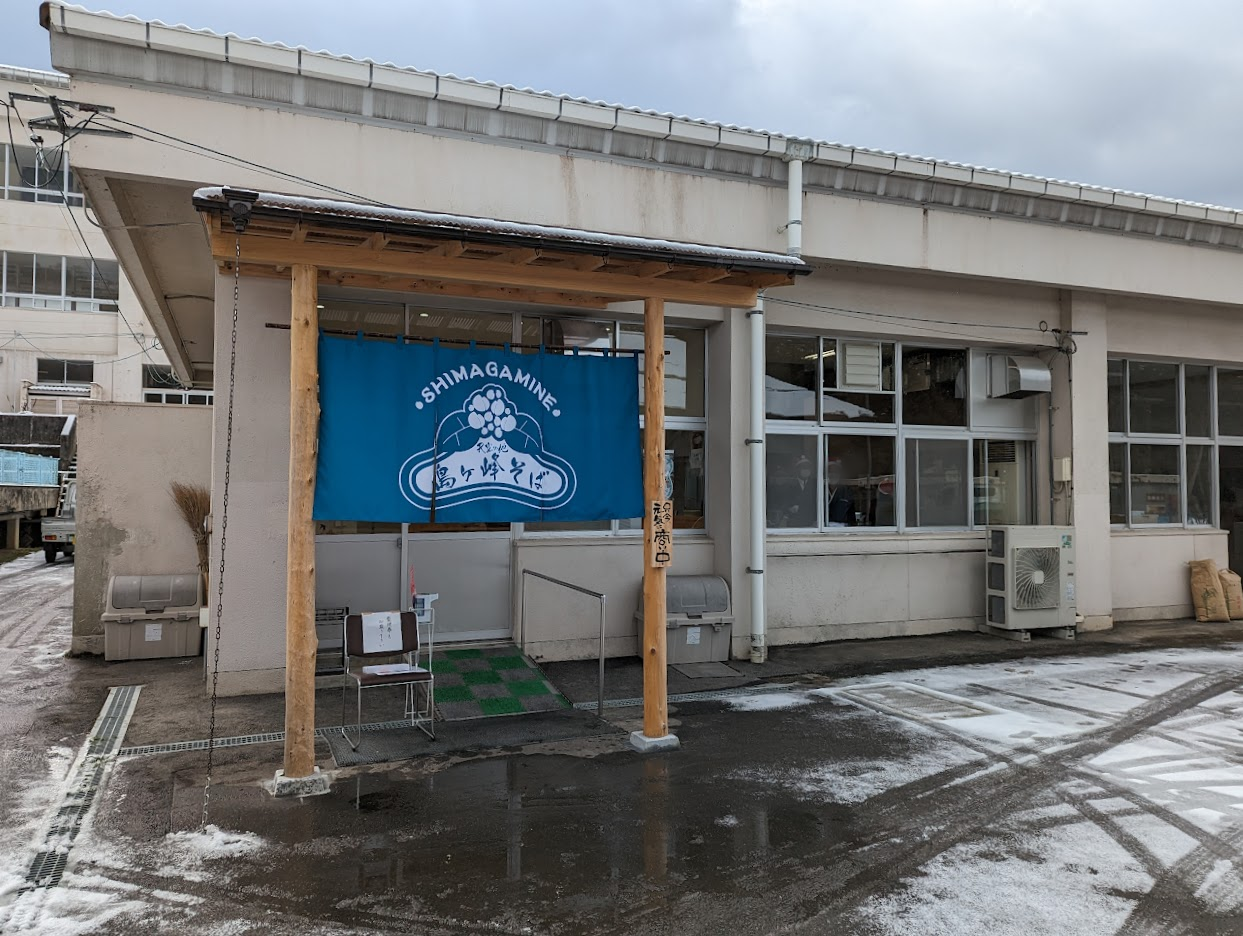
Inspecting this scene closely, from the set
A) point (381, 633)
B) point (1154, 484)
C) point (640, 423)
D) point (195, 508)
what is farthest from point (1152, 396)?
point (195, 508)

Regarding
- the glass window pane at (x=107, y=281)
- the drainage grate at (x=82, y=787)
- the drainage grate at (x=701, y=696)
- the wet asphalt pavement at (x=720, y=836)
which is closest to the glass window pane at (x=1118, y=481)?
the wet asphalt pavement at (x=720, y=836)

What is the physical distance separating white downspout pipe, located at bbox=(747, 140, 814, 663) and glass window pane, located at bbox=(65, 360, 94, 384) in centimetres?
3000

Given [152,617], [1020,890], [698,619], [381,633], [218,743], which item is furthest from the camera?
[152,617]

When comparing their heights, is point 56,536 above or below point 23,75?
below

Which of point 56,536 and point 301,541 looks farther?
point 56,536

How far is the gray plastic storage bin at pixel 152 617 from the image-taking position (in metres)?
9.43

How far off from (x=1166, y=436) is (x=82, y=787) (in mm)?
14487

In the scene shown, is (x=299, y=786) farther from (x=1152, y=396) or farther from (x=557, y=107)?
(x=1152, y=396)

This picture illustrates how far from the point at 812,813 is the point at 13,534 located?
26441mm

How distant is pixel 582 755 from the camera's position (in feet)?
21.3

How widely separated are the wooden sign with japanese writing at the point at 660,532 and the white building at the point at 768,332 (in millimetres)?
2431

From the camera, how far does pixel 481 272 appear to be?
6230mm

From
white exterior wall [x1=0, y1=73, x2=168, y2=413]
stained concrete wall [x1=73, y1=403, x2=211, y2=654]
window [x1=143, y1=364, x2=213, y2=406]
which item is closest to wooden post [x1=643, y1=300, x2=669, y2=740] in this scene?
stained concrete wall [x1=73, y1=403, x2=211, y2=654]

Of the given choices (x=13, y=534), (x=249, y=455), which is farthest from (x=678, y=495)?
(x=13, y=534)
